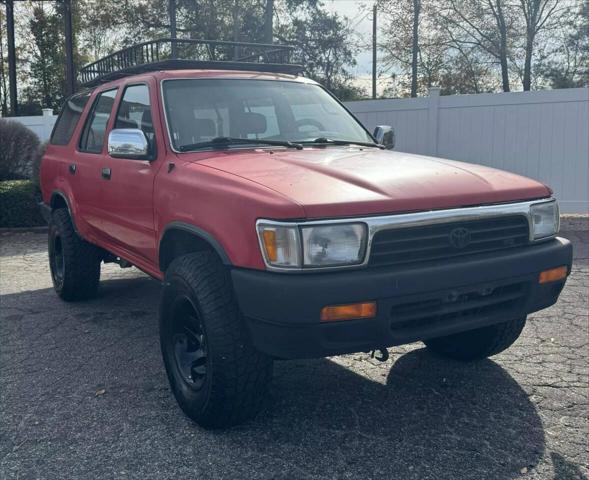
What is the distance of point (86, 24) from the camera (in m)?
27.1

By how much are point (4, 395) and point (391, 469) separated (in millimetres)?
2322

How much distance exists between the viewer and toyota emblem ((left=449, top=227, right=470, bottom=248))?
116 inches

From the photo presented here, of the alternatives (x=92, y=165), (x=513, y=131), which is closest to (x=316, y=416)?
(x=92, y=165)

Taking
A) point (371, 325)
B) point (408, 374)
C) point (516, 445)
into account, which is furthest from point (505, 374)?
point (371, 325)

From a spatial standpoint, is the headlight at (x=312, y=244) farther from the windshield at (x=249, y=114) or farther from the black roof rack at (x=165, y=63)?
the black roof rack at (x=165, y=63)

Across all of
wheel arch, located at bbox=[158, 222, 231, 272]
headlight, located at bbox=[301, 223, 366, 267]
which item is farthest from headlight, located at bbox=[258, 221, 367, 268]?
wheel arch, located at bbox=[158, 222, 231, 272]

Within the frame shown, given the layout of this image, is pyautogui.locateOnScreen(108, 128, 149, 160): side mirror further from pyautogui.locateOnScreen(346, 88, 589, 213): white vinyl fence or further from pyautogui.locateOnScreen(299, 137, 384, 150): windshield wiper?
pyautogui.locateOnScreen(346, 88, 589, 213): white vinyl fence

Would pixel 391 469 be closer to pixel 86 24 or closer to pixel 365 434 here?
pixel 365 434

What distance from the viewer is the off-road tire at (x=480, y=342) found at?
384 cm

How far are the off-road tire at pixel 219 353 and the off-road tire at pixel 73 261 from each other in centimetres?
252

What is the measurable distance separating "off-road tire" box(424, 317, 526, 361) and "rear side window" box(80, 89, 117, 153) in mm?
2884

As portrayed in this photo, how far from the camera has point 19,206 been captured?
1045 cm

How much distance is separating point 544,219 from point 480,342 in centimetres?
99

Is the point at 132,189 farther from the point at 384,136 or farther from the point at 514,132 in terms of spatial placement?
the point at 514,132
